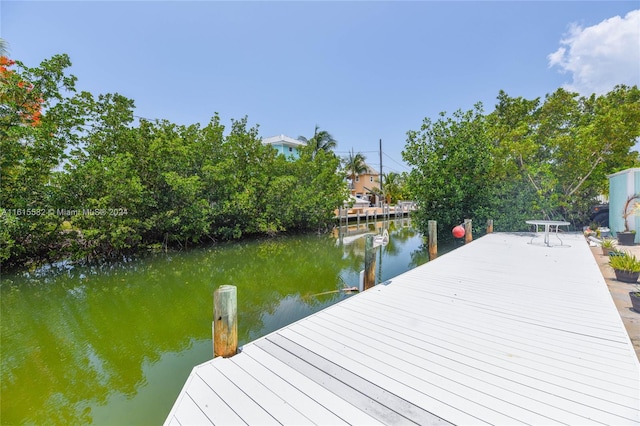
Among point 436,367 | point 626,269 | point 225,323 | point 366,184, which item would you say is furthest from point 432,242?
point 366,184

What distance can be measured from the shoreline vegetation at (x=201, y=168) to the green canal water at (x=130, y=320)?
1586 millimetres

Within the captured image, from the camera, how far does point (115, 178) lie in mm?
10453

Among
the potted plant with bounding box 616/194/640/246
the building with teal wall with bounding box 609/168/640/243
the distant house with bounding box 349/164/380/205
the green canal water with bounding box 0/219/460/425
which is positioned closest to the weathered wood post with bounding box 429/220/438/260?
the green canal water with bounding box 0/219/460/425

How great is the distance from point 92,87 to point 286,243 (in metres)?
10.6

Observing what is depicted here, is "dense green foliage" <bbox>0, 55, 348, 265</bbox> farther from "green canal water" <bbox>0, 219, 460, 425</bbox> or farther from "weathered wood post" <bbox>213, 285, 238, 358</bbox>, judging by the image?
"weathered wood post" <bbox>213, 285, 238, 358</bbox>

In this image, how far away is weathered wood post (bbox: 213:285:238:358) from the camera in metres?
2.94

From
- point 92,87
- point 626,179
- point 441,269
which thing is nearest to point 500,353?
point 441,269

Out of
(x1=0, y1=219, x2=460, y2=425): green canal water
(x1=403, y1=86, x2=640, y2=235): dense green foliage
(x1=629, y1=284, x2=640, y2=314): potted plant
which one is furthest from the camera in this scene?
(x1=403, y1=86, x2=640, y2=235): dense green foliage

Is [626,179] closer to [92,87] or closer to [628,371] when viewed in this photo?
[628,371]

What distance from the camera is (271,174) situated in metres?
16.8

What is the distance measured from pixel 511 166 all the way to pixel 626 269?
6.71 metres

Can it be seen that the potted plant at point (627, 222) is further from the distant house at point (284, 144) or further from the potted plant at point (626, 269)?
the distant house at point (284, 144)

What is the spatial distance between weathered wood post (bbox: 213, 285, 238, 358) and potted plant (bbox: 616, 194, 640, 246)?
38.6 feet

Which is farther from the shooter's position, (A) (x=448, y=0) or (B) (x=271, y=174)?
(B) (x=271, y=174)
